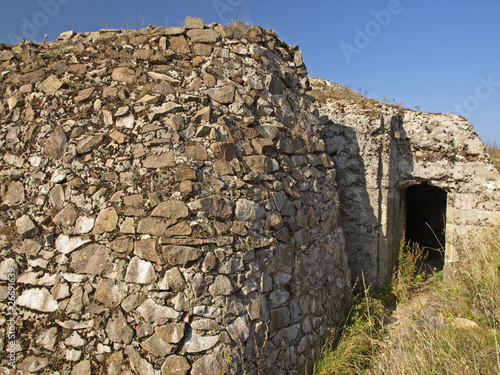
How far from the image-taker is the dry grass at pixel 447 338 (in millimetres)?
2779

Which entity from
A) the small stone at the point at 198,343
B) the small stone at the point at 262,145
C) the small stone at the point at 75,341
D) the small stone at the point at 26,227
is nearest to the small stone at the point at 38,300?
the small stone at the point at 75,341

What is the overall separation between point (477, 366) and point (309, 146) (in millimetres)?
2638

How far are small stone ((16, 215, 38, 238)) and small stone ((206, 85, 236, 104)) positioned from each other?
2032 millimetres

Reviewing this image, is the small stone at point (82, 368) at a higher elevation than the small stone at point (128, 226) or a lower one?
lower

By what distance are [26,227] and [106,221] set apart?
79 centimetres

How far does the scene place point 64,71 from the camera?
366 centimetres

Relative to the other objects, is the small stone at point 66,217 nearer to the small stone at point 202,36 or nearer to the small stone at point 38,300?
the small stone at point 38,300

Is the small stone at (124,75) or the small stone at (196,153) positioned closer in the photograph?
the small stone at (196,153)

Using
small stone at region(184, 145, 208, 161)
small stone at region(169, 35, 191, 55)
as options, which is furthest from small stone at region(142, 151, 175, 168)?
small stone at region(169, 35, 191, 55)

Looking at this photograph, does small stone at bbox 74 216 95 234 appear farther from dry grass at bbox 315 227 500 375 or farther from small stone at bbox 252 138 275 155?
dry grass at bbox 315 227 500 375

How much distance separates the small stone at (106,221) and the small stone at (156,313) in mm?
717

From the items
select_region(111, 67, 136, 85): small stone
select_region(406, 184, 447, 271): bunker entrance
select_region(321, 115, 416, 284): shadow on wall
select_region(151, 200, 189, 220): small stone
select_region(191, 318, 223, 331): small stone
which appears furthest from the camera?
select_region(406, 184, 447, 271): bunker entrance

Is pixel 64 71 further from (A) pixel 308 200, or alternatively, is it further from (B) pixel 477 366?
(B) pixel 477 366

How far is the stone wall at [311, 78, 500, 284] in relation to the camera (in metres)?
5.23
